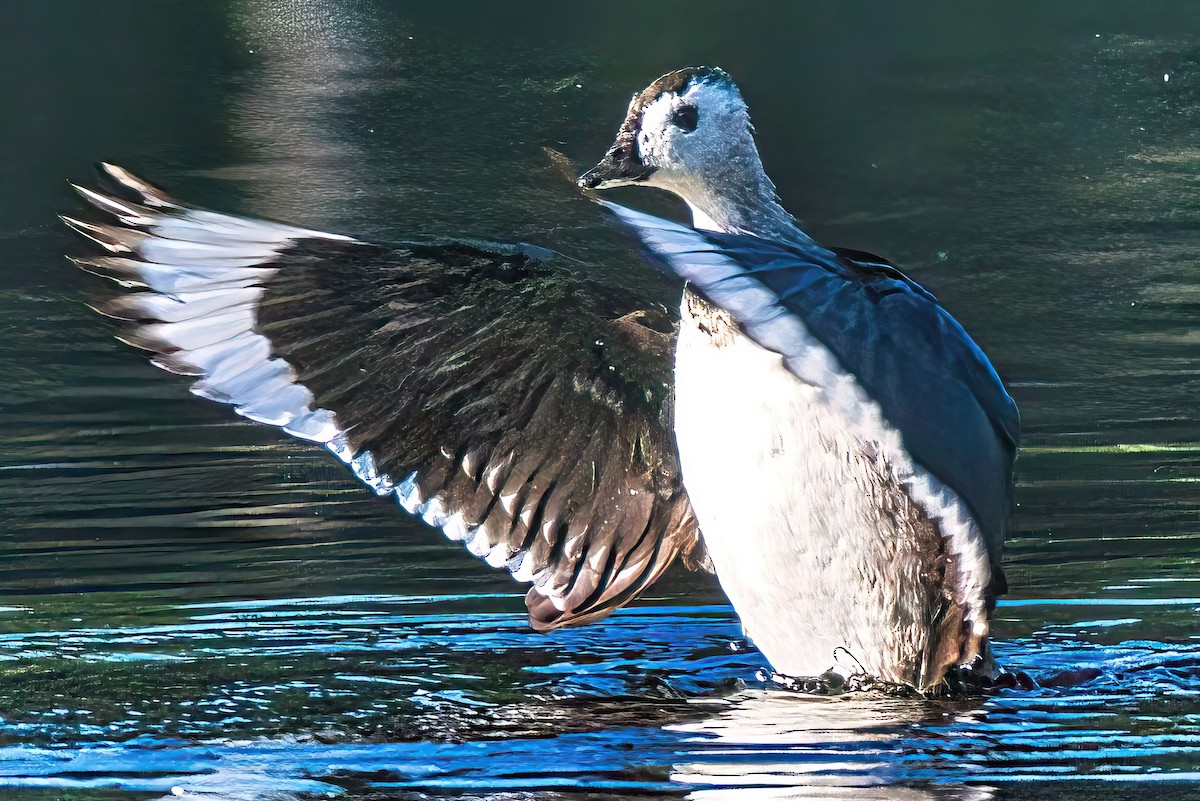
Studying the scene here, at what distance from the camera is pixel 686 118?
3.97m

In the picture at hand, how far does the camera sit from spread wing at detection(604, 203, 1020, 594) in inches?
110

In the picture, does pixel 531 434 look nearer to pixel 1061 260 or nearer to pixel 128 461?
pixel 128 461

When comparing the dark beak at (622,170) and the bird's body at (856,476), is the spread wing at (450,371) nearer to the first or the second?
the dark beak at (622,170)

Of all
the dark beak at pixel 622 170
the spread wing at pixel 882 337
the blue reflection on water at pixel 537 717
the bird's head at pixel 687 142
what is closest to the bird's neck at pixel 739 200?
the bird's head at pixel 687 142

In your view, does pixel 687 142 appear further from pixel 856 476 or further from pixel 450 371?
pixel 856 476

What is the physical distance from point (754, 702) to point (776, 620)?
205 mm

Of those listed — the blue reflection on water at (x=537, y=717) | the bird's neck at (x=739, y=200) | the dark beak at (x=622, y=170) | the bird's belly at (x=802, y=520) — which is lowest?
the blue reflection on water at (x=537, y=717)

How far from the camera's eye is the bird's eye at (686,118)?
396 cm

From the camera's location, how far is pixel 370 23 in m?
12.1

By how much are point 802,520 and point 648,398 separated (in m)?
0.69

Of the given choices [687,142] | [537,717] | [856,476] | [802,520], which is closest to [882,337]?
[856,476]

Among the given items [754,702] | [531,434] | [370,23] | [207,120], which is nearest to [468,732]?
[754,702]

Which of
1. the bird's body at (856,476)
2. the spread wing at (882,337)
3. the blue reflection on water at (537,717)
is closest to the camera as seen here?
the spread wing at (882,337)

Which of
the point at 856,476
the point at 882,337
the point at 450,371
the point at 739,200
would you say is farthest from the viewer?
the point at 450,371
